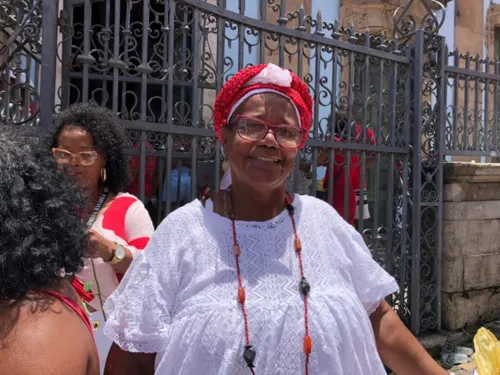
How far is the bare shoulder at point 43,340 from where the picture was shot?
985mm

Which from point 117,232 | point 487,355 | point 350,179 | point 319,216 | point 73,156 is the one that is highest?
point 73,156

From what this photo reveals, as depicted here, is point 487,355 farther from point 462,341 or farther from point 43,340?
point 462,341

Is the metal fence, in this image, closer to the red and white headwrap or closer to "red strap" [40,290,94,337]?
the red and white headwrap

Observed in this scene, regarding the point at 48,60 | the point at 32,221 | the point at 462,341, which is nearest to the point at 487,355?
the point at 32,221

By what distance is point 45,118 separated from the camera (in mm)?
2898

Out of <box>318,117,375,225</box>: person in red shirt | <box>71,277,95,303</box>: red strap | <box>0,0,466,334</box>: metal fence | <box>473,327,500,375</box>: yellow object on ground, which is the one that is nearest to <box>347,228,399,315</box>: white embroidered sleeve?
<box>473,327,500,375</box>: yellow object on ground

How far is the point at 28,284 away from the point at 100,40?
2321mm

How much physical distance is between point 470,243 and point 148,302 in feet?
13.5

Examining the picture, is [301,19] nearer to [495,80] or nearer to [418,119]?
[418,119]

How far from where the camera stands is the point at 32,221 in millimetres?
1095

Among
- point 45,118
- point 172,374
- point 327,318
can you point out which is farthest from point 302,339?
point 45,118

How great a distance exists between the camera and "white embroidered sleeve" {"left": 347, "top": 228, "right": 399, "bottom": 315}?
167cm

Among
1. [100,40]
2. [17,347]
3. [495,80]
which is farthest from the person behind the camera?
[495,80]

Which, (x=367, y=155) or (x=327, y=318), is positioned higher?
(x=367, y=155)
